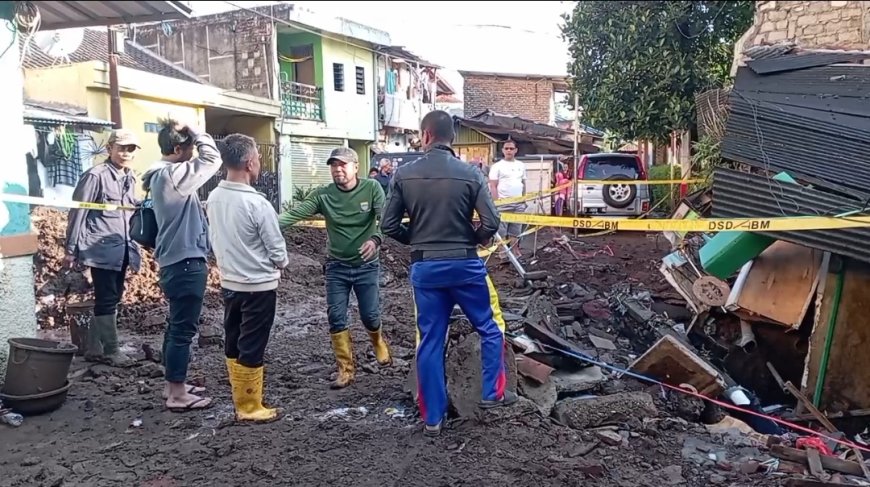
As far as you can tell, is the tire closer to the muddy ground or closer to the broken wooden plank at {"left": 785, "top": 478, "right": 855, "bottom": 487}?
the muddy ground

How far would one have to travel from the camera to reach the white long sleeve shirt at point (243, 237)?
3990 millimetres

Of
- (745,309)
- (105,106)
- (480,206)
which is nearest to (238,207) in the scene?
(480,206)

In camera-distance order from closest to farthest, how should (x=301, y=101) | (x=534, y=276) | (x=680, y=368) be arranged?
(x=680, y=368) → (x=534, y=276) → (x=301, y=101)

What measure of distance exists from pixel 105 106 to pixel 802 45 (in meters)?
12.6

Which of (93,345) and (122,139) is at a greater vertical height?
(122,139)

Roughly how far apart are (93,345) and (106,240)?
980 millimetres

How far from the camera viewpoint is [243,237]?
13.1ft

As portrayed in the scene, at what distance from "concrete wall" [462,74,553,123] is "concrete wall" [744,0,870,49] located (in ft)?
57.4

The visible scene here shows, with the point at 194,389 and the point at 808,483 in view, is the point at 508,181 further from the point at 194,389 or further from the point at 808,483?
the point at 808,483

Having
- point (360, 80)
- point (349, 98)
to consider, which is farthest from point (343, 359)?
point (360, 80)

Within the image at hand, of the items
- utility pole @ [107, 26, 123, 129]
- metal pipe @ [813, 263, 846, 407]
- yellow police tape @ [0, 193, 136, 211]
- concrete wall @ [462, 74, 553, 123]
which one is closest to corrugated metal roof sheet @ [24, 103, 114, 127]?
utility pole @ [107, 26, 123, 129]

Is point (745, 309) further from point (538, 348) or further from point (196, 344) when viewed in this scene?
point (196, 344)

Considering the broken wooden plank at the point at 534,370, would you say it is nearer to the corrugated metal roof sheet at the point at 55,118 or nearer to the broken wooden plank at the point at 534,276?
the broken wooden plank at the point at 534,276

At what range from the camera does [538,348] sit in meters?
4.96
